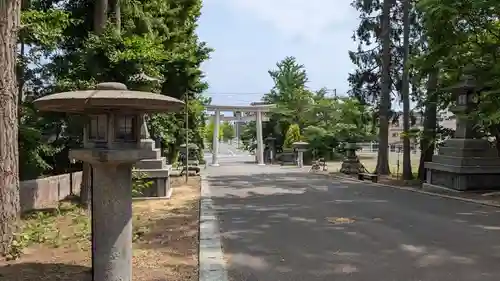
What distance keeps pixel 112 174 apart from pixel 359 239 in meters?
4.11

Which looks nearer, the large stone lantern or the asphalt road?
the large stone lantern

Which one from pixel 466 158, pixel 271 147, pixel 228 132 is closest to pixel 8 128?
pixel 466 158

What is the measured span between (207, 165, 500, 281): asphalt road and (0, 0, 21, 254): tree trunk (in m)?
2.94

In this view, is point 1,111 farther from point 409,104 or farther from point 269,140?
point 269,140

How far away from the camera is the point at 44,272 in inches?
209

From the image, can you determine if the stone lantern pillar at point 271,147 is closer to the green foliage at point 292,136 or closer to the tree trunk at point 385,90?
the green foliage at point 292,136

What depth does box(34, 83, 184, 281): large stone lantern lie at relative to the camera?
485cm

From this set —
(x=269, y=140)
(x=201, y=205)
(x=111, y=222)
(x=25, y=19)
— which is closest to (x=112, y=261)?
(x=111, y=222)

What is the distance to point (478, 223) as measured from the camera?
8.74 metres

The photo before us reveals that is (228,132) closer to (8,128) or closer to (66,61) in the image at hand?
(66,61)

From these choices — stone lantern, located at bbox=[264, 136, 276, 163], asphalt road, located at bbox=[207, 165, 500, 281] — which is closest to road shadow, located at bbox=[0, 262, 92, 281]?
asphalt road, located at bbox=[207, 165, 500, 281]

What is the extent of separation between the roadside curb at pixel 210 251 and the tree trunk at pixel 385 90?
14489 mm

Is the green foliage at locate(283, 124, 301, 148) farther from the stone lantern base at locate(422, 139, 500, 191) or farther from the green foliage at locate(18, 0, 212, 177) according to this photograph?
the green foliage at locate(18, 0, 212, 177)

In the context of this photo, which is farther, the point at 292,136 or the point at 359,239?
the point at 292,136
